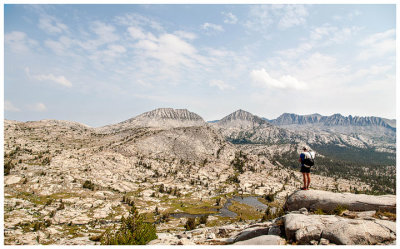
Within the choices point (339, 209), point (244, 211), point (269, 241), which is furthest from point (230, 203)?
point (269, 241)

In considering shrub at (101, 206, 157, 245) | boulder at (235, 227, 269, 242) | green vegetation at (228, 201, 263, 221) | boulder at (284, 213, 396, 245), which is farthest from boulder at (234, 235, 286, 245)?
green vegetation at (228, 201, 263, 221)

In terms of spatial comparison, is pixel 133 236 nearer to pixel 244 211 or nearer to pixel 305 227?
pixel 305 227

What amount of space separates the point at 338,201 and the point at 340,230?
953cm

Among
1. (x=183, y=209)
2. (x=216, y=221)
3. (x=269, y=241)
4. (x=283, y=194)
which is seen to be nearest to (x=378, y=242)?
(x=269, y=241)

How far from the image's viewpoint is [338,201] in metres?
27.2

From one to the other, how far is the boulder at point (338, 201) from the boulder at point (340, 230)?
542 cm

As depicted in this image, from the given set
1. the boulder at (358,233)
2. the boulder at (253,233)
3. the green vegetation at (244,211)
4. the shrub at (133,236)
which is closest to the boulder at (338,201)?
the boulder at (358,233)

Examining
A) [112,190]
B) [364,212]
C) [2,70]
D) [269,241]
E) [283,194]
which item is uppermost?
[2,70]

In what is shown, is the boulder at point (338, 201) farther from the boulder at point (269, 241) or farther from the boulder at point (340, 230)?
the boulder at point (269, 241)

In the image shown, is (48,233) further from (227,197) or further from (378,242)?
(227,197)

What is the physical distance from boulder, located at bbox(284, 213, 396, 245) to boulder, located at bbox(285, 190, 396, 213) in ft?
17.8

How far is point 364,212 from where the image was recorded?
24.3m

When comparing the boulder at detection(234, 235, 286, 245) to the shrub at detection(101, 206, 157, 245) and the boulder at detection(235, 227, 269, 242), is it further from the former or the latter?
the shrub at detection(101, 206, 157, 245)

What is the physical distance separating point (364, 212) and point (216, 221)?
102921 millimetres
